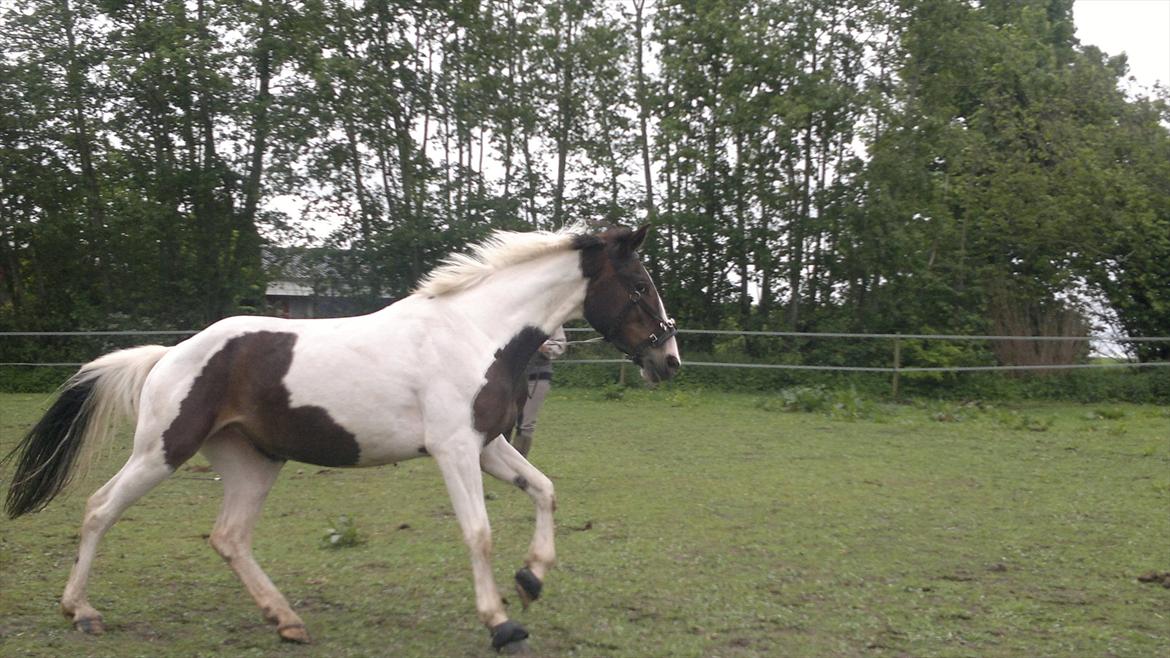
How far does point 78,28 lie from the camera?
18828 millimetres

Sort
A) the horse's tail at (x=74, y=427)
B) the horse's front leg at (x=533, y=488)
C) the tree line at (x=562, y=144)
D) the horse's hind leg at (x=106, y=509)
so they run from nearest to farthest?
1. the horse's hind leg at (x=106, y=509)
2. the horse's front leg at (x=533, y=488)
3. the horse's tail at (x=74, y=427)
4. the tree line at (x=562, y=144)

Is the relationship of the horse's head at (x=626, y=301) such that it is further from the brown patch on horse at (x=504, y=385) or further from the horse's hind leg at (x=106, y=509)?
the horse's hind leg at (x=106, y=509)

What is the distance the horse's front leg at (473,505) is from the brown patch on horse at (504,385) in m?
0.10

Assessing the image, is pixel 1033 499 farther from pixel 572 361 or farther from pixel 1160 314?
pixel 1160 314

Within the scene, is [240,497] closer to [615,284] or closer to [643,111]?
[615,284]

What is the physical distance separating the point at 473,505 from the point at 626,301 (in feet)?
4.28

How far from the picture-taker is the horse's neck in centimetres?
494

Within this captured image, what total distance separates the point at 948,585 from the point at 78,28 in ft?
61.0

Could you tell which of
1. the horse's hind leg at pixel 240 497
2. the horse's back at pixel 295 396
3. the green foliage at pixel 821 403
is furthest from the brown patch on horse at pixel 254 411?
the green foliage at pixel 821 403

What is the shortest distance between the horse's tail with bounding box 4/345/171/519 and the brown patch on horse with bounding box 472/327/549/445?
5.58 feet

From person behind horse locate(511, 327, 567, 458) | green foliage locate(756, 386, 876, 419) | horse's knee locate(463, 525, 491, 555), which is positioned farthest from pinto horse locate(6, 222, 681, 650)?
green foliage locate(756, 386, 876, 419)

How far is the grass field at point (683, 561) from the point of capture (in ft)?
15.0

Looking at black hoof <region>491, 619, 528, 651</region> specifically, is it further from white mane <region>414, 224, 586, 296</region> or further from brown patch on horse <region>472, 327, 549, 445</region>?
white mane <region>414, 224, 586, 296</region>

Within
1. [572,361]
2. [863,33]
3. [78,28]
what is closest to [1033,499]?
[572,361]
